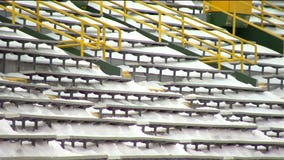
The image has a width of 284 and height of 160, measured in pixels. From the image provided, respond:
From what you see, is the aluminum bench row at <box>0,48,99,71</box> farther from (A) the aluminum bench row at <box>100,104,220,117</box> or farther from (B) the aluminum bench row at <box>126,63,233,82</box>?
(A) the aluminum bench row at <box>100,104,220,117</box>

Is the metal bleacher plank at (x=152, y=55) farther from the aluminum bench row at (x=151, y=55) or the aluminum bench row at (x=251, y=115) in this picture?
the aluminum bench row at (x=251, y=115)

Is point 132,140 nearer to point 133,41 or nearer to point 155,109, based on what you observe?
point 155,109

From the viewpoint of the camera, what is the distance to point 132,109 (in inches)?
457

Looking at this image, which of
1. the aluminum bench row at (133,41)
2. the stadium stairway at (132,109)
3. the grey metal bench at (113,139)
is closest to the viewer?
the grey metal bench at (113,139)

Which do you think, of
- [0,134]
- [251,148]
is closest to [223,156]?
[251,148]

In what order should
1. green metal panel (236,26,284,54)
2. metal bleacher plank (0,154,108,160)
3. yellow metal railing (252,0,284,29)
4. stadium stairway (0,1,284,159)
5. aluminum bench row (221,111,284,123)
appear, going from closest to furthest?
1. metal bleacher plank (0,154,108,160)
2. stadium stairway (0,1,284,159)
3. aluminum bench row (221,111,284,123)
4. green metal panel (236,26,284,54)
5. yellow metal railing (252,0,284,29)

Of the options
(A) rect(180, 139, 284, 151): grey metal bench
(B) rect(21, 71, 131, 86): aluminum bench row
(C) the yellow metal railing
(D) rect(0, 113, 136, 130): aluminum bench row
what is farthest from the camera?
(C) the yellow metal railing

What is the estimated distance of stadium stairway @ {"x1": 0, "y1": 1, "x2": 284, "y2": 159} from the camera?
10.2 m

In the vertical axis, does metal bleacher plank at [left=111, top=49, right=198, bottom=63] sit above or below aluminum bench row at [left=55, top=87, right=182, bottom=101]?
above

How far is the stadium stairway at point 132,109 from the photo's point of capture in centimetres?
1024

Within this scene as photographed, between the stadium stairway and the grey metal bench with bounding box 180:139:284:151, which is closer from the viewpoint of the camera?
the stadium stairway

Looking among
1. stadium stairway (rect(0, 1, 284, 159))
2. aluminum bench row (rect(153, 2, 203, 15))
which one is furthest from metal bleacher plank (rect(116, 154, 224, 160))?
aluminum bench row (rect(153, 2, 203, 15))

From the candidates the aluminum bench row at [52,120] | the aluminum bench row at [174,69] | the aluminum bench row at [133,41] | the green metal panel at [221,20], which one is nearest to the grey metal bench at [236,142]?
the aluminum bench row at [52,120]

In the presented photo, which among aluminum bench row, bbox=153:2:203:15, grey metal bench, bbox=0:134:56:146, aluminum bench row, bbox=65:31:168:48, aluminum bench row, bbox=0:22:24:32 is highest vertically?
aluminum bench row, bbox=153:2:203:15
